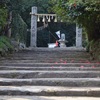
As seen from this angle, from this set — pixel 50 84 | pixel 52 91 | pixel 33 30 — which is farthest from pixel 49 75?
pixel 33 30

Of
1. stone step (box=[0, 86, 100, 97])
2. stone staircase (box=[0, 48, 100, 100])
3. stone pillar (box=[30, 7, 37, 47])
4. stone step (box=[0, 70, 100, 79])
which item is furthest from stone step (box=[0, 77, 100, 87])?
stone pillar (box=[30, 7, 37, 47])

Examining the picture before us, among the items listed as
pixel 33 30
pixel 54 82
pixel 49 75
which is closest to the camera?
pixel 54 82

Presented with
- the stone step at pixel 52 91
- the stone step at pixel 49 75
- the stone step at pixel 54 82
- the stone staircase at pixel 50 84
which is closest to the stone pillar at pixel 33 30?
the stone staircase at pixel 50 84

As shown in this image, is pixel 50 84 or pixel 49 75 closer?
pixel 50 84

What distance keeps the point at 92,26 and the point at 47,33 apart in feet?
49.6

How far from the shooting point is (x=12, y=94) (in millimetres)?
5070

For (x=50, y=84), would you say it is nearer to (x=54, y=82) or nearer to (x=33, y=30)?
(x=54, y=82)

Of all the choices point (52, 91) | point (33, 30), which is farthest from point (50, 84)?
point (33, 30)

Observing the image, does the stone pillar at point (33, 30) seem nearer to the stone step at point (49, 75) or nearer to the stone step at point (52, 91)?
the stone step at point (49, 75)

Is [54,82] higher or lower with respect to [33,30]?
lower

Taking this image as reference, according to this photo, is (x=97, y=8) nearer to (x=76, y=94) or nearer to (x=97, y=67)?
(x=97, y=67)

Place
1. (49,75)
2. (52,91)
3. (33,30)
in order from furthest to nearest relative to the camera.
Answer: (33,30), (49,75), (52,91)

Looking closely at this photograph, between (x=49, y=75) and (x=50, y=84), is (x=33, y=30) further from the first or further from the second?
(x=50, y=84)

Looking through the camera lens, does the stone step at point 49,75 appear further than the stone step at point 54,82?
Yes
